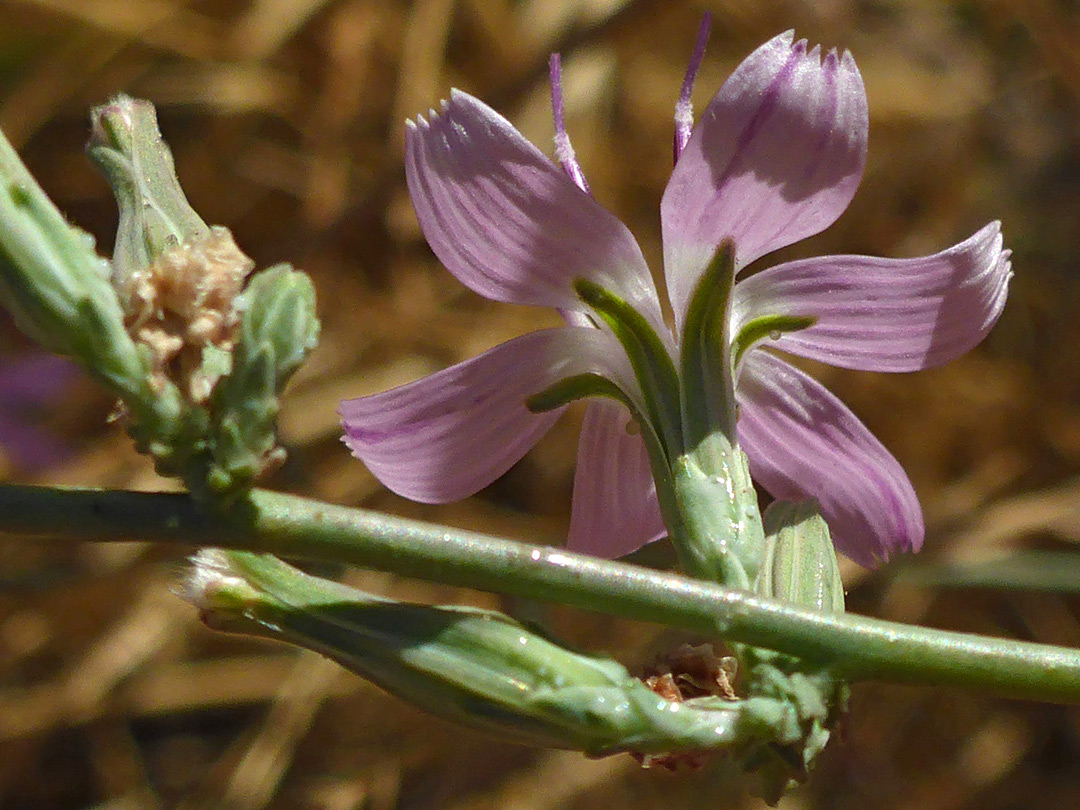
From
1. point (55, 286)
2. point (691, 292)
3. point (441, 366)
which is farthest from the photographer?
point (441, 366)

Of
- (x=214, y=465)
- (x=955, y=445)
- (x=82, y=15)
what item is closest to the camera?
(x=214, y=465)

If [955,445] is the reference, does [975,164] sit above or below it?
above

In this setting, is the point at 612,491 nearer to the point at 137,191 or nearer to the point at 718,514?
the point at 718,514

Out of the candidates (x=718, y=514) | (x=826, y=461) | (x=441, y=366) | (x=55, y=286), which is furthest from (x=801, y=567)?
(x=441, y=366)

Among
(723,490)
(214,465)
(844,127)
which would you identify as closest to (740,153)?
(844,127)

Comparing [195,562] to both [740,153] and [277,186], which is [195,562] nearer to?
[740,153]

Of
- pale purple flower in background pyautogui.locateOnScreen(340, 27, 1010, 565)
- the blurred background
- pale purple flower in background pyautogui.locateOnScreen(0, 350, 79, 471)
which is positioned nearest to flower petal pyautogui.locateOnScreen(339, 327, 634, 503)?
pale purple flower in background pyautogui.locateOnScreen(340, 27, 1010, 565)
